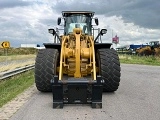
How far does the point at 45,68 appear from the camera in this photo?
9.89 m

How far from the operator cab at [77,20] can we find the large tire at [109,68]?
1.93 m

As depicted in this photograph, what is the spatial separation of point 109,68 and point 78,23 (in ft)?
8.74

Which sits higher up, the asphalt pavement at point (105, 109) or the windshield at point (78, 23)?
the windshield at point (78, 23)

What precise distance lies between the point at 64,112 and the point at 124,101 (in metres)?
2.10

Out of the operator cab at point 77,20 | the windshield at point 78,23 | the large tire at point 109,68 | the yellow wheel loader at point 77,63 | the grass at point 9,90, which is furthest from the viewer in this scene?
the operator cab at point 77,20

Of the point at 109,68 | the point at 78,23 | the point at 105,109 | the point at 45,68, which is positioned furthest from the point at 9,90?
the point at 105,109

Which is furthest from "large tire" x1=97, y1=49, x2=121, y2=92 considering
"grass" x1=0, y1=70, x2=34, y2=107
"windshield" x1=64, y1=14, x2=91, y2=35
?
"grass" x1=0, y1=70, x2=34, y2=107

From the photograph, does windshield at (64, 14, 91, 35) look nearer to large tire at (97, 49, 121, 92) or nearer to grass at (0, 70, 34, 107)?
large tire at (97, 49, 121, 92)

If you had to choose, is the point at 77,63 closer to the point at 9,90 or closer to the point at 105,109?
the point at 105,109

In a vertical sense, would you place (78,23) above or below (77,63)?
above

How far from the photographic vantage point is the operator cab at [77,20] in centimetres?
1166

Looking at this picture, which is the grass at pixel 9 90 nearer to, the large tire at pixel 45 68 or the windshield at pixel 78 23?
the large tire at pixel 45 68

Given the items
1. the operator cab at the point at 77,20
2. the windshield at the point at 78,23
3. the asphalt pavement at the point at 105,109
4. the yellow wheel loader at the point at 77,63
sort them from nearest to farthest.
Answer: the asphalt pavement at the point at 105,109 → the yellow wheel loader at the point at 77,63 → the windshield at the point at 78,23 → the operator cab at the point at 77,20

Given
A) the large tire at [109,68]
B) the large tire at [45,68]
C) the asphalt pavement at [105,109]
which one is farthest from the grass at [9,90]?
the large tire at [109,68]
